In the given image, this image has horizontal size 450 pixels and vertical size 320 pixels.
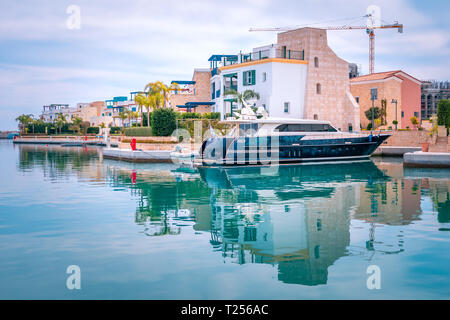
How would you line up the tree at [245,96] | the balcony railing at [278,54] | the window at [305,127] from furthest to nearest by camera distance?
the tree at [245,96] < the balcony railing at [278,54] < the window at [305,127]

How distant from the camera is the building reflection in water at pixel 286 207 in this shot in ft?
28.2

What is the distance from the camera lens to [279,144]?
86.8 feet

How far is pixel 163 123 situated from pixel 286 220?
84.4ft

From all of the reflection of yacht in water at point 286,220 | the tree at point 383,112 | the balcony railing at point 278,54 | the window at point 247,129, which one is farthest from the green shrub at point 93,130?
Answer: the reflection of yacht in water at point 286,220

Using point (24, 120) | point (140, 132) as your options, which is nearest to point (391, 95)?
point (140, 132)

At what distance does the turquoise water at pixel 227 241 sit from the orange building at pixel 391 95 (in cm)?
3109

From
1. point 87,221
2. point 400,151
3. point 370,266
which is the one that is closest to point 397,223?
point 370,266

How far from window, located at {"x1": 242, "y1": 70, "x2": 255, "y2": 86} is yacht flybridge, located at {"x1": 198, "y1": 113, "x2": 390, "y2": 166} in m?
13.4

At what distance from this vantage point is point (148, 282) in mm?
6930

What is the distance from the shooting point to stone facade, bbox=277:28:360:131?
39531 millimetres

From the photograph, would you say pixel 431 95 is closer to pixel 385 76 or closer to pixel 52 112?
pixel 385 76

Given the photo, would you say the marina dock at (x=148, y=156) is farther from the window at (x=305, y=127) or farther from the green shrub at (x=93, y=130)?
the green shrub at (x=93, y=130)
